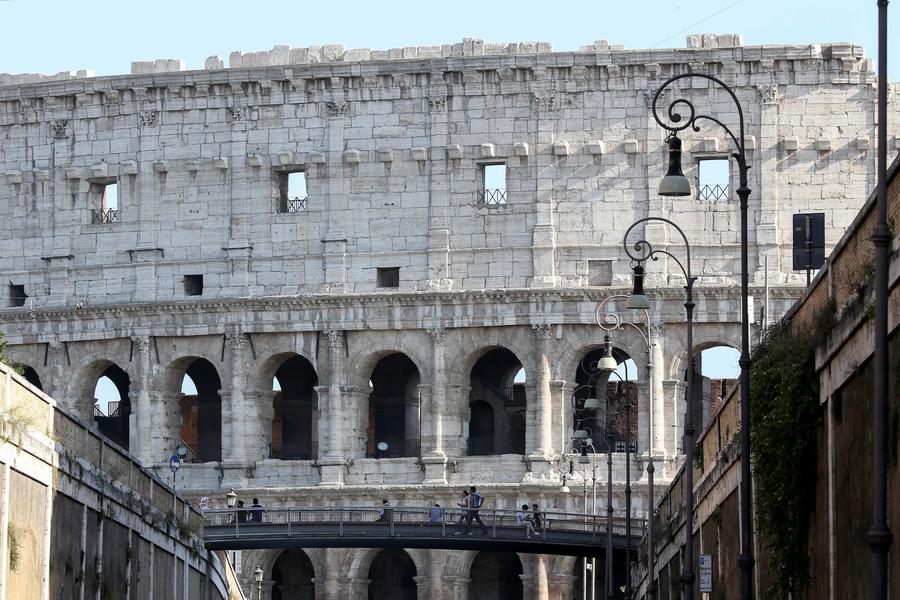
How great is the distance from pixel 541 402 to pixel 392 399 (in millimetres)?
12234

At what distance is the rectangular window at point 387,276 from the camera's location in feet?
336

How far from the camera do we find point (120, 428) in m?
114

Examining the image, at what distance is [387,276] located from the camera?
102438 millimetres

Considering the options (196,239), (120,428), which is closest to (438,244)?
(196,239)

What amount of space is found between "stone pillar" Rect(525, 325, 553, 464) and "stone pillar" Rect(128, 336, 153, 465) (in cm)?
1530

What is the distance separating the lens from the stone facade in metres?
99.4

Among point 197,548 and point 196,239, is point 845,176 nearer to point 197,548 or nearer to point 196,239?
point 196,239

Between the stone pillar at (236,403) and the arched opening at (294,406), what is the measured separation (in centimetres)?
787

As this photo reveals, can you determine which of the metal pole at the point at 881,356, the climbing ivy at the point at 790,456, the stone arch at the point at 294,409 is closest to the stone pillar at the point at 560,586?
the stone arch at the point at 294,409

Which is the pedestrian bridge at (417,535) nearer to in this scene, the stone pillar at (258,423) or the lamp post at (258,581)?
the stone pillar at (258,423)

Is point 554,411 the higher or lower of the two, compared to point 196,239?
Result: lower

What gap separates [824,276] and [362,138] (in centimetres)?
6344

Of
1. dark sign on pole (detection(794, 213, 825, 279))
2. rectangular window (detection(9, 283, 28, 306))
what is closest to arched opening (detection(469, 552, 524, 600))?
rectangular window (detection(9, 283, 28, 306))

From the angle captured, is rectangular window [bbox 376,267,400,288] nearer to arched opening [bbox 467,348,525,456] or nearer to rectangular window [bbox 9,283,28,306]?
arched opening [bbox 467,348,525,456]
